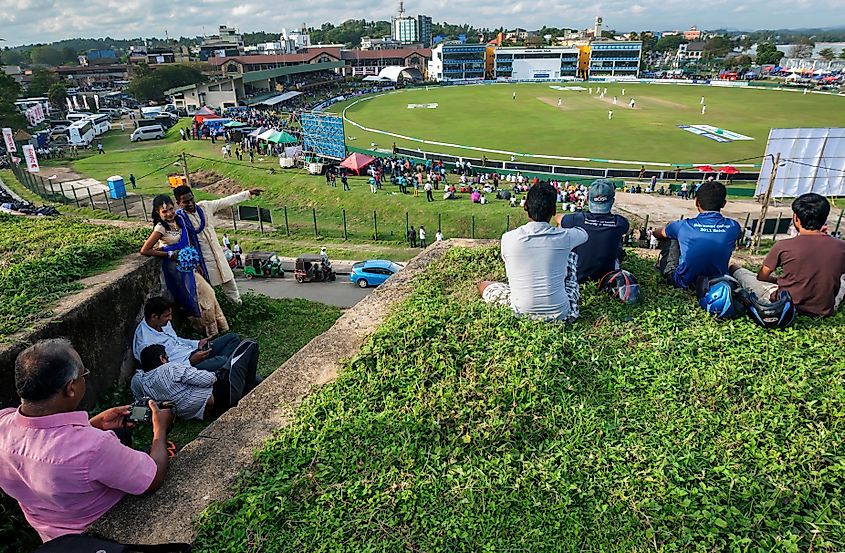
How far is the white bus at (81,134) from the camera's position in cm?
4871

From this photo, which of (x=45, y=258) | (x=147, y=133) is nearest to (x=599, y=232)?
(x=45, y=258)

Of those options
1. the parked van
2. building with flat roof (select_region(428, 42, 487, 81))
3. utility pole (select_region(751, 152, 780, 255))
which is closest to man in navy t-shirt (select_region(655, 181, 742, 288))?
utility pole (select_region(751, 152, 780, 255))

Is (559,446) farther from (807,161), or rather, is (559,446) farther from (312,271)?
(807,161)

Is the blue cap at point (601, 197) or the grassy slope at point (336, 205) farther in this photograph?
the grassy slope at point (336, 205)

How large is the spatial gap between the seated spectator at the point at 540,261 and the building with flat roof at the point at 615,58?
11640 centimetres

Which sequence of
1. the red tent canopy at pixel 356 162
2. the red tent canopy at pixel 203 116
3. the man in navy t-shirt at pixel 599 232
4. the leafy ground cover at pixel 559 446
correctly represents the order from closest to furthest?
the leafy ground cover at pixel 559 446, the man in navy t-shirt at pixel 599 232, the red tent canopy at pixel 356 162, the red tent canopy at pixel 203 116

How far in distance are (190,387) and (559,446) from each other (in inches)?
137

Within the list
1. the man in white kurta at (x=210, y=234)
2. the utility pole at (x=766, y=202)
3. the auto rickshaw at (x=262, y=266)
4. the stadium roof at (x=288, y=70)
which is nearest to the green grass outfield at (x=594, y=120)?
the stadium roof at (x=288, y=70)

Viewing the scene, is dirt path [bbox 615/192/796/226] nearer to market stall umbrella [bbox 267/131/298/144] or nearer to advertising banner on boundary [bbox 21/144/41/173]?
market stall umbrella [bbox 267/131/298/144]

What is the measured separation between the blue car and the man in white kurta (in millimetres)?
11546

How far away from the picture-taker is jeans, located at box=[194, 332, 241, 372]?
5.29m

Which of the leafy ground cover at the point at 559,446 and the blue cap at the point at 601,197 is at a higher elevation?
the blue cap at the point at 601,197

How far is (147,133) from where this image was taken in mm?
51844

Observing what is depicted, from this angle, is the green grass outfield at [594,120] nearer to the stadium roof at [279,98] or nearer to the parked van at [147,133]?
the stadium roof at [279,98]
